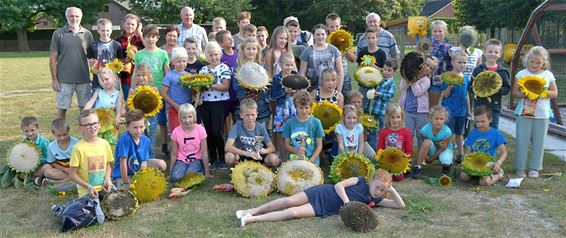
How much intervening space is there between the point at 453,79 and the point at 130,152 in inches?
161

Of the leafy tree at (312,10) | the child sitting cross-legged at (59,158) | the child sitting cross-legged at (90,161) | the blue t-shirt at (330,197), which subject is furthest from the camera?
the leafy tree at (312,10)

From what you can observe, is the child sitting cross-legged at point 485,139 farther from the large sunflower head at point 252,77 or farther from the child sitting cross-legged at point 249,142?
the large sunflower head at point 252,77

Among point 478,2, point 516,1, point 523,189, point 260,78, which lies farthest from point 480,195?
point 478,2

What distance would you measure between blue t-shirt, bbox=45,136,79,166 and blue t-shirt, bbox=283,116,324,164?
8.49ft

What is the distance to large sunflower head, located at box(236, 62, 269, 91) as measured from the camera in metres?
6.85

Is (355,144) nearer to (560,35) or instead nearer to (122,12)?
(560,35)

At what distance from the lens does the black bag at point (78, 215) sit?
4980mm

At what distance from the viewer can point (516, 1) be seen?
2597 cm

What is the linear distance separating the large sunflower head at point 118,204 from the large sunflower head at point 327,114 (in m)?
2.61

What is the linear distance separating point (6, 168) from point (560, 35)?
912cm

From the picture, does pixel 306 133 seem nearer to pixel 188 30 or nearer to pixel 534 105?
pixel 534 105

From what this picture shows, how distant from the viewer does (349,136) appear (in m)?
6.82

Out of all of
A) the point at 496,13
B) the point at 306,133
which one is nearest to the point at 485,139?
the point at 306,133

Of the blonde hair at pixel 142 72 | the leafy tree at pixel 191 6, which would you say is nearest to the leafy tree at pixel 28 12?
the leafy tree at pixel 191 6
